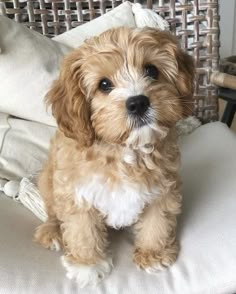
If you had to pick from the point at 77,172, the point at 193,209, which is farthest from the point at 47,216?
the point at 193,209

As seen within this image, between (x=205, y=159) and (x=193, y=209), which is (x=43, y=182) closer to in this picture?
(x=193, y=209)

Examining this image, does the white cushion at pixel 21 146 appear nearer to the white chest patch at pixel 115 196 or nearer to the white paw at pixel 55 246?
the white paw at pixel 55 246

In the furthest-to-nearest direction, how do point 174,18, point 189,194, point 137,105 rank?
point 174,18, point 189,194, point 137,105

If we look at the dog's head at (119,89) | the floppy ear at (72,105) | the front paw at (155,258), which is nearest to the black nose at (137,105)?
the dog's head at (119,89)

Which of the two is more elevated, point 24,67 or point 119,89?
point 119,89

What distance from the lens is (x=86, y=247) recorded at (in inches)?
47.7

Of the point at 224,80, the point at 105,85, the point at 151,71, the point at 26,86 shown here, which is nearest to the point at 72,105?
the point at 105,85

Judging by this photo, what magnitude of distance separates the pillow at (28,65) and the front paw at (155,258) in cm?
64

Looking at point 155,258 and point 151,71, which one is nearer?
point 151,71

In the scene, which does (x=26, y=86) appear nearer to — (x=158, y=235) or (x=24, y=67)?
(x=24, y=67)

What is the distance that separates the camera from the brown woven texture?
5.75 feet

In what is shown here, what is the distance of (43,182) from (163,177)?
0.37 m

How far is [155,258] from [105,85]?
1.44ft

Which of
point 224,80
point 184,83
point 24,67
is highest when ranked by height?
point 184,83
